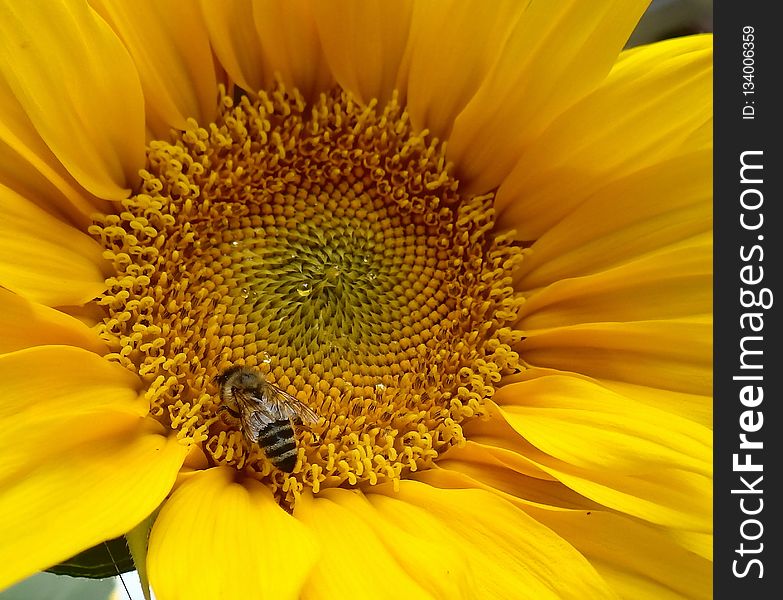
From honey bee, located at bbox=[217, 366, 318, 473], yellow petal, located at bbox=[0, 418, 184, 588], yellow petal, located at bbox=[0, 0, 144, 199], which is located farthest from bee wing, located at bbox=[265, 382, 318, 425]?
yellow petal, located at bbox=[0, 0, 144, 199]

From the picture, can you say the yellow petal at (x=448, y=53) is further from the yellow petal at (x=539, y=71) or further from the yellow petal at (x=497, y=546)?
the yellow petal at (x=497, y=546)

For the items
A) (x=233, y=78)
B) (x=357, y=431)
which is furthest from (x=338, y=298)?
(x=233, y=78)

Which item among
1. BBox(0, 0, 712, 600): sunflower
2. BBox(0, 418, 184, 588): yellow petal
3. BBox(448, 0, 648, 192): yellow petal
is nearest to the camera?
BBox(0, 418, 184, 588): yellow petal

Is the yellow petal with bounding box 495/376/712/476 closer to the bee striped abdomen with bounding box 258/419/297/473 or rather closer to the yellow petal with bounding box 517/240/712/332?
the yellow petal with bounding box 517/240/712/332

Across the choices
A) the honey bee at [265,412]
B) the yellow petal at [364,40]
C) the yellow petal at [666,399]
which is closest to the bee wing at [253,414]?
the honey bee at [265,412]
